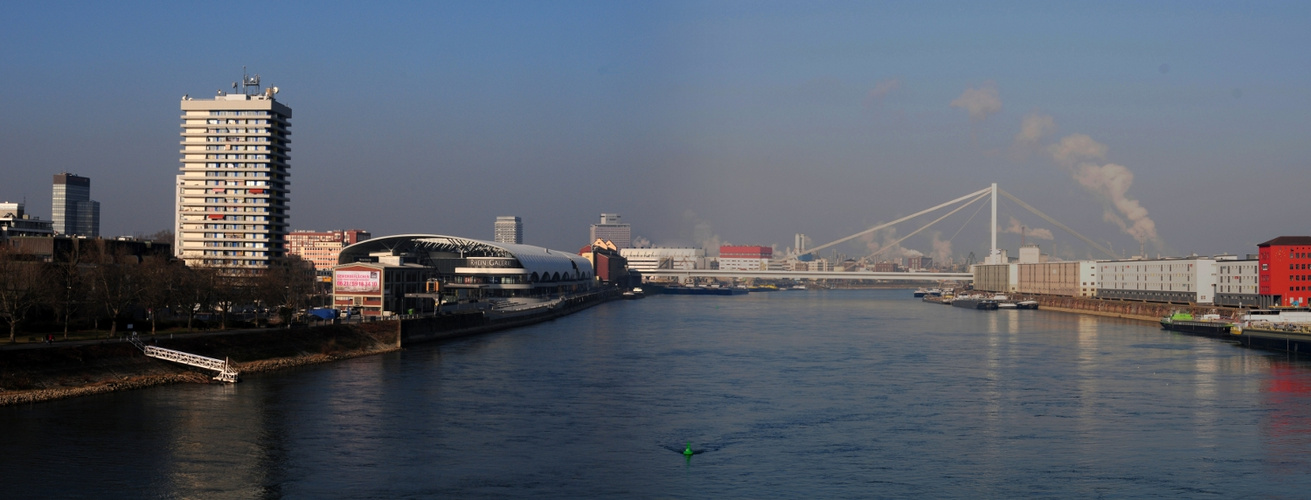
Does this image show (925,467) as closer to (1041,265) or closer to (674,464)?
(674,464)

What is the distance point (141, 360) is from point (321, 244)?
313 ft

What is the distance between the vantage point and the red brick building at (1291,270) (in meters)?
47.4

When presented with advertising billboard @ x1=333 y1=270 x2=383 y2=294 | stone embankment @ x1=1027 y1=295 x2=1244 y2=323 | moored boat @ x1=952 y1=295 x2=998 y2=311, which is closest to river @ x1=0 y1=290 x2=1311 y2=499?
advertising billboard @ x1=333 y1=270 x2=383 y2=294

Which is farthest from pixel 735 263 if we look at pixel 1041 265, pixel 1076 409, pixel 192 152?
pixel 1076 409

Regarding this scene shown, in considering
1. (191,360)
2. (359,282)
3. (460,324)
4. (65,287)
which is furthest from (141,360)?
(460,324)

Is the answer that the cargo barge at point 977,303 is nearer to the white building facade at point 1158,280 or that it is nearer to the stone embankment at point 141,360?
the white building facade at point 1158,280

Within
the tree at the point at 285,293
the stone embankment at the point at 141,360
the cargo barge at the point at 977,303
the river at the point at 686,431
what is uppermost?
the tree at the point at 285,293

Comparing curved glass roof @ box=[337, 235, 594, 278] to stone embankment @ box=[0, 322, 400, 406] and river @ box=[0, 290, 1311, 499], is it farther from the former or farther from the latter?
river @ box=[0, 290, 1311, 499]

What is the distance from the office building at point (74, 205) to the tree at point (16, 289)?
7938 centimetres

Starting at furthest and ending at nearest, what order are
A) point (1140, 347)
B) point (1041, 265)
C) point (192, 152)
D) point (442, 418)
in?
point (1041, 265) < point (192, 152) < point (1140, 347) < point (442, 418)

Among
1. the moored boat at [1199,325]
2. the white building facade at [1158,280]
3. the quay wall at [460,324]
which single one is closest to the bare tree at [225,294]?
the quay wall at [460,324]

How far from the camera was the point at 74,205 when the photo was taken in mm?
102000

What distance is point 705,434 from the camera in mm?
18078

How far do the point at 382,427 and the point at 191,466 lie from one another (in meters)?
3.84
